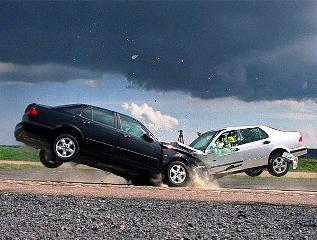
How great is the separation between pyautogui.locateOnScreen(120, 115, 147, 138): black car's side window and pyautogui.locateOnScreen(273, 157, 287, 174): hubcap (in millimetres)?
4355

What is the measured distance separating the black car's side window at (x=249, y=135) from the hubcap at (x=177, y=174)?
273cm

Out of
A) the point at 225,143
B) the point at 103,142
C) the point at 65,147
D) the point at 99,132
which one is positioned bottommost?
the point at 65,147

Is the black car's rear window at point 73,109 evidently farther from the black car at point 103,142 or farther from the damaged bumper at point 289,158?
the damaged bumper at point 289,158

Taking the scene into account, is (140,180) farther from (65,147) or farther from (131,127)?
(65,147)

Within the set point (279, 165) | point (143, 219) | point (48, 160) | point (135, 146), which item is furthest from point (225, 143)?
point (143, 219)

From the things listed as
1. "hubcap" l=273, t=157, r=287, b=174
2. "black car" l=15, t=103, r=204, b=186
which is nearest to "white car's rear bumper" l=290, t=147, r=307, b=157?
"hubcap" l=273, t=157, r=287, b=174

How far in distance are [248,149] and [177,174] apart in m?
2.89

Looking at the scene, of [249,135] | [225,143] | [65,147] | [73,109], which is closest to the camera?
[65,147]

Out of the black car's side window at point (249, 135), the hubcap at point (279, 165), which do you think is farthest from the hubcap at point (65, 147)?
the hubcap at point (279, 165)

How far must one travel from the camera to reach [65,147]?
13.5 metres

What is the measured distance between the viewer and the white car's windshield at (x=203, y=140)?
52.3 feet

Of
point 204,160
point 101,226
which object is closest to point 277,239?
point 101,226

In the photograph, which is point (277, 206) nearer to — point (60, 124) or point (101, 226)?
point (101, 226)

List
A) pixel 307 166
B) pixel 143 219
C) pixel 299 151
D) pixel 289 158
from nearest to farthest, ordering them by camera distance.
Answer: pixel 143 219, pixel 289 158, pixel 299 151, pixel 307 166
